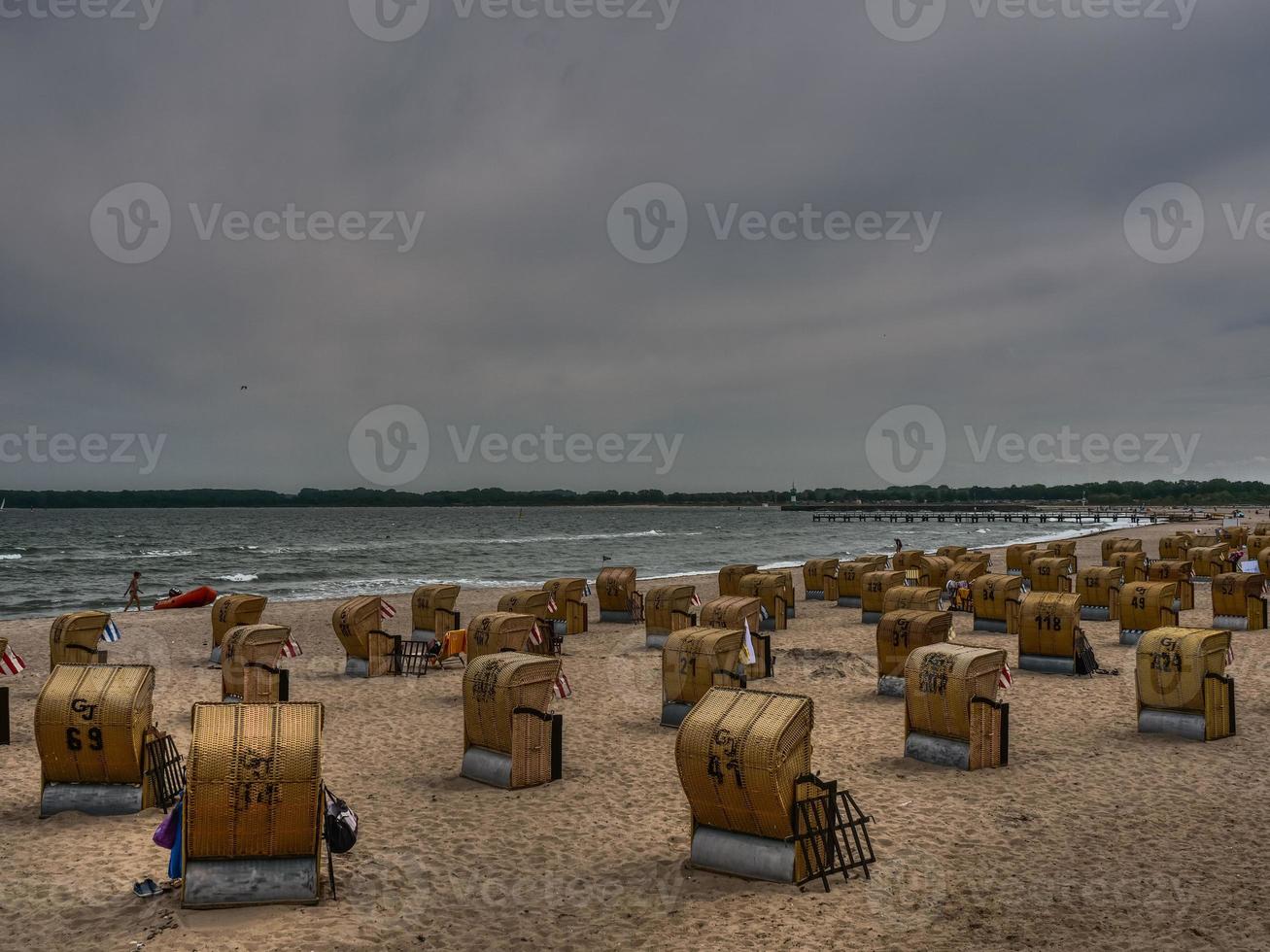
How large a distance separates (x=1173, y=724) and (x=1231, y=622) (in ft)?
51.0

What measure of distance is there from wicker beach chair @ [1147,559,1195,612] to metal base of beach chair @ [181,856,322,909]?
107 ft

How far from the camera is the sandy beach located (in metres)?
8.94

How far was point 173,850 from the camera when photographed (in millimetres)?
9320

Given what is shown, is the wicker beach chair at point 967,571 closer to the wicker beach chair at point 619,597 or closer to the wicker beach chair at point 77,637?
the wicker beach chair at point 619,597

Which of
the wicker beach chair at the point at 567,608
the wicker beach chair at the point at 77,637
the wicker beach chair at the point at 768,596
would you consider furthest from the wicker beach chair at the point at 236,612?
the wicker beach chair at the point at 768,596

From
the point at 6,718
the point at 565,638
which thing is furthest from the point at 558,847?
the point at 565,638

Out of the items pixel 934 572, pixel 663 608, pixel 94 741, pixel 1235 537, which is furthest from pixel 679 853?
pixel 1235 537

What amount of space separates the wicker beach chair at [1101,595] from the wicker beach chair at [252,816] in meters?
28.9

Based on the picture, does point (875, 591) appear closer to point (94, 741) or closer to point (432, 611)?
point (432, 611)

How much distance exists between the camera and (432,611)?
27.0 meters

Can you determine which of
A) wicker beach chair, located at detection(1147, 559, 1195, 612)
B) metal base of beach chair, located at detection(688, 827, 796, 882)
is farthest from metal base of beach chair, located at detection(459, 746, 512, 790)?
wicker beach chair, located at detection(1147, 559, 1195, 612)

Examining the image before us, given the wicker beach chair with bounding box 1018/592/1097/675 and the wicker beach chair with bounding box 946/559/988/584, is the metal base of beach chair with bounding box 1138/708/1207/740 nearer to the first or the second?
the wicker beach chair with bounding box 1018/592/1097/675

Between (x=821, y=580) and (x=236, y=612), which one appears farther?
(x=821, y=580)

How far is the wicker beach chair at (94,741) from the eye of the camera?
39.2ft
